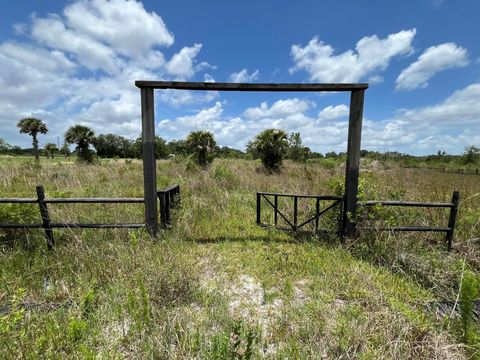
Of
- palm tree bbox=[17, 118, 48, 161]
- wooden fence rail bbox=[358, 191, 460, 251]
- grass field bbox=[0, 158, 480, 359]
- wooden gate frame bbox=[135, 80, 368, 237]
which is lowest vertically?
grass field bbox=[0, 158, 480, 359]

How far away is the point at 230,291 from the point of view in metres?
2.97

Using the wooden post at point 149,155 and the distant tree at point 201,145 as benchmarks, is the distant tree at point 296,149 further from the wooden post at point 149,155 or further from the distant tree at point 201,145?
the wooden post at point 149,155

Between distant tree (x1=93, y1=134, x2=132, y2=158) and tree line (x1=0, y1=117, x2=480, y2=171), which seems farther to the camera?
distant tree (x1=93, y1=134, x2=132, y2=158)

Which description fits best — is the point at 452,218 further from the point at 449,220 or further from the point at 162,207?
the point at 162,207

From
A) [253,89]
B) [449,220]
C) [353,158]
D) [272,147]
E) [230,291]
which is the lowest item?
[230,291]

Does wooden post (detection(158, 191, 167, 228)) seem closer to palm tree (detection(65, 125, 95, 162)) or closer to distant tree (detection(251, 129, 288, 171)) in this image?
distant tree (detection(251, 129, 288, 171))

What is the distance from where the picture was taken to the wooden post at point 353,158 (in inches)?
163

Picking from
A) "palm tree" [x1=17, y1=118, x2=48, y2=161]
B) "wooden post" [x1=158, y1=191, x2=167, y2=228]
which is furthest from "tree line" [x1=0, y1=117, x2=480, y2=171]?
"wooden post" [x1=158, y1=191, x2=167, y2=228]

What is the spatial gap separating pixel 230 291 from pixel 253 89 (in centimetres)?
325

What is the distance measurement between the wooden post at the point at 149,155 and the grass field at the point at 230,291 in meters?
0.33

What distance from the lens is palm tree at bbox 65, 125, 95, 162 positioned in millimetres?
20062

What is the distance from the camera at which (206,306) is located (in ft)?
8.36

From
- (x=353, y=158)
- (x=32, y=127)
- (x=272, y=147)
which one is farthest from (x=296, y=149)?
(x=32, y=127)

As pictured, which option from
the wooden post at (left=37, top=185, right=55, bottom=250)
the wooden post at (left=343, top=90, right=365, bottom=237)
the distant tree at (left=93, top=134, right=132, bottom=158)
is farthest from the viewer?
the distant tree at (left=93, top=134, right=132, bottom=158)
